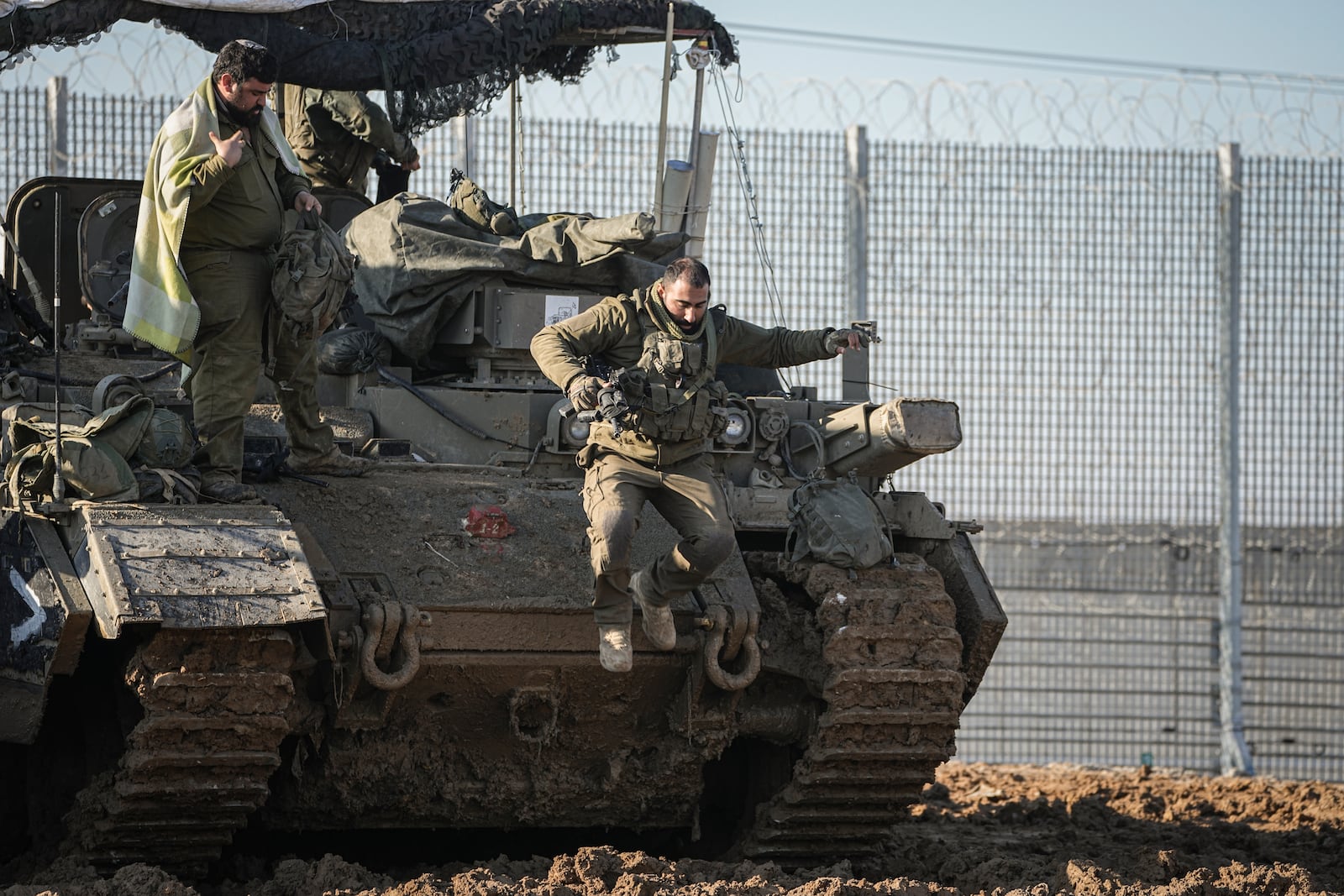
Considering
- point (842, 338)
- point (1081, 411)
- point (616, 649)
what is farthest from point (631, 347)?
point (1081, 411)

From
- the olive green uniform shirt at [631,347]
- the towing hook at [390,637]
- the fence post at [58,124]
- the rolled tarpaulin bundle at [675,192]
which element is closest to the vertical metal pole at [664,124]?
the rolled tarpaulin bundle at [675,192]

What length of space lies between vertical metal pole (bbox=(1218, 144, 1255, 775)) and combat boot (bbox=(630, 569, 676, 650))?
8.61 metres

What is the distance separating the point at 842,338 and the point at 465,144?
6542 millimetres

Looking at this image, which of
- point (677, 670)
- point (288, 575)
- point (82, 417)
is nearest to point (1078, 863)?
point (677, 670)

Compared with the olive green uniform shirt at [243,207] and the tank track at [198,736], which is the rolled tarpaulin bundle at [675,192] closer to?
the olive green uniform shirt at [243,207]

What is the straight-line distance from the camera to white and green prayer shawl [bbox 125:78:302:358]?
7.68 meters

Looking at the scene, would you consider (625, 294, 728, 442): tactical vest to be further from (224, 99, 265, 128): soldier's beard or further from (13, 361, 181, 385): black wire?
(13, 361, 181, 385): black wire

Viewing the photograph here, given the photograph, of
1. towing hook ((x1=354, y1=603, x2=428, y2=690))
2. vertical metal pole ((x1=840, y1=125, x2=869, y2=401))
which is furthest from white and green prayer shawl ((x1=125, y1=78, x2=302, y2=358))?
vertical metal pole ((x1=840, y1=125, x2=869, y2=401))

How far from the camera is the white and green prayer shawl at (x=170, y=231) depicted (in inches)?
303

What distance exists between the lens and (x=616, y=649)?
768cm

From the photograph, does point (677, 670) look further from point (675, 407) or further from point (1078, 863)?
point (1078, 863)

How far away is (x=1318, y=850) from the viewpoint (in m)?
10.1

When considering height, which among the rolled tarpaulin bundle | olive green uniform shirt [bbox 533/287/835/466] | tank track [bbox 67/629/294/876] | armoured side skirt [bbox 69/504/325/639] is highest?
the rolled tarpaulin bundle

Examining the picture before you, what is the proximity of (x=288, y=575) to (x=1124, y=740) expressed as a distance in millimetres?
10065
